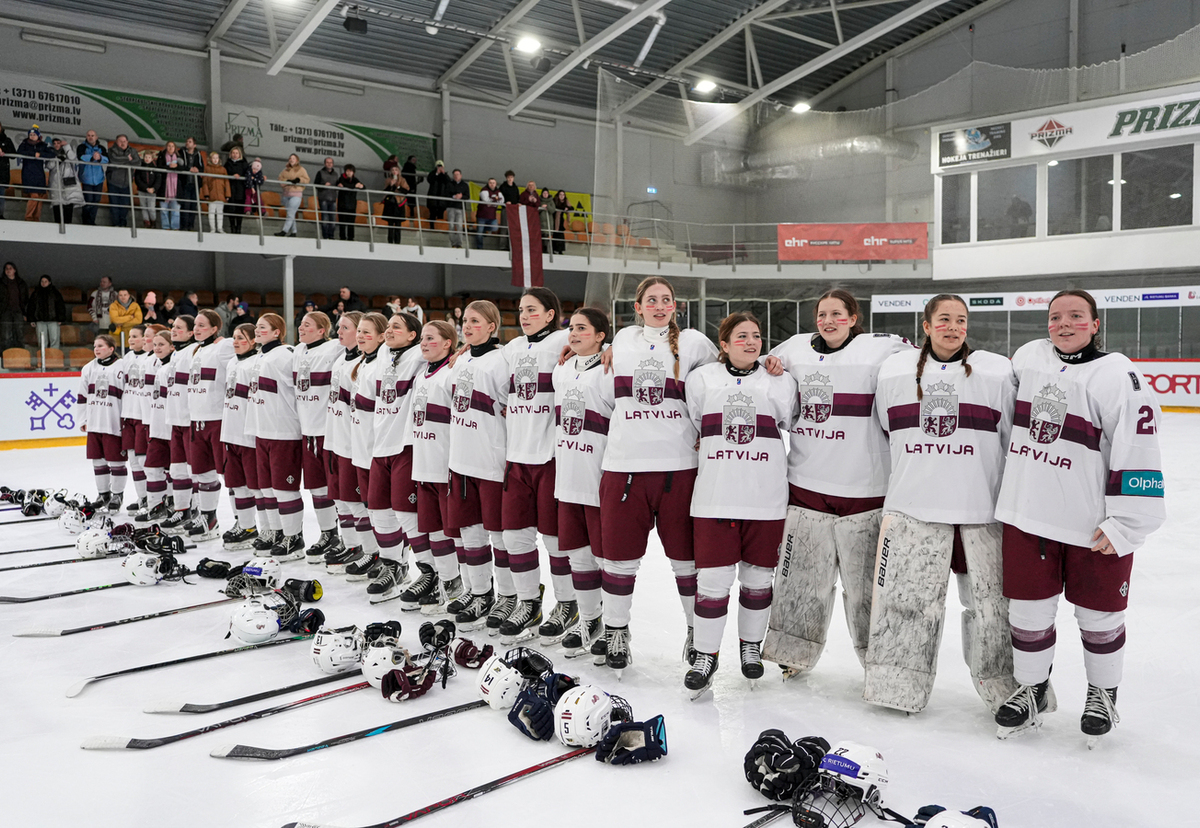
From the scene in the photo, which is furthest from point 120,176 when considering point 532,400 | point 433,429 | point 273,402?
point 532,400

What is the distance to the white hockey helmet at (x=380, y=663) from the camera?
3725mm

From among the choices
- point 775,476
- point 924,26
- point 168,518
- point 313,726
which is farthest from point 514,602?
point 924,26

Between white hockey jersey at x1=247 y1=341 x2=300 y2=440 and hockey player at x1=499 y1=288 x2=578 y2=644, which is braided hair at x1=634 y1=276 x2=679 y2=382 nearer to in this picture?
hockey player at x1=499 y1=288 x2=578 y2=644

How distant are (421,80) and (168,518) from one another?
594 inches

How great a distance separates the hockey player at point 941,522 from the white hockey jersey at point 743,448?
475 mm

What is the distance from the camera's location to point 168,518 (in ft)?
24.2

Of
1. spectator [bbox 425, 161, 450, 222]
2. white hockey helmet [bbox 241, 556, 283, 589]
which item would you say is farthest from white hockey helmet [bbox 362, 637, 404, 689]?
spectator [bbox 425, 161, 450, 222]

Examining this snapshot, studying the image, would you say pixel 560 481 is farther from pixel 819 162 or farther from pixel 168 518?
pixel 819 162

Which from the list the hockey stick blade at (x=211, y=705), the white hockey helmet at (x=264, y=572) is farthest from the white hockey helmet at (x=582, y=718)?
the white hockey helmet at (x=264, y=572)

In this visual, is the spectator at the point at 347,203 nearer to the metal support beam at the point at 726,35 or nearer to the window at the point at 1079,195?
the metal support beam at the point at 726,35

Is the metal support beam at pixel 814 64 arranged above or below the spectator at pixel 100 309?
above

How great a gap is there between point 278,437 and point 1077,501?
4900 mm

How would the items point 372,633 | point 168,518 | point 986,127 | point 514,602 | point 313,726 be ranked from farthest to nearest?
point 986,127, point 168,518, point 514,602, point 372,633, point 313,726

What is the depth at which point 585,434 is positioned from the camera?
4082mm
